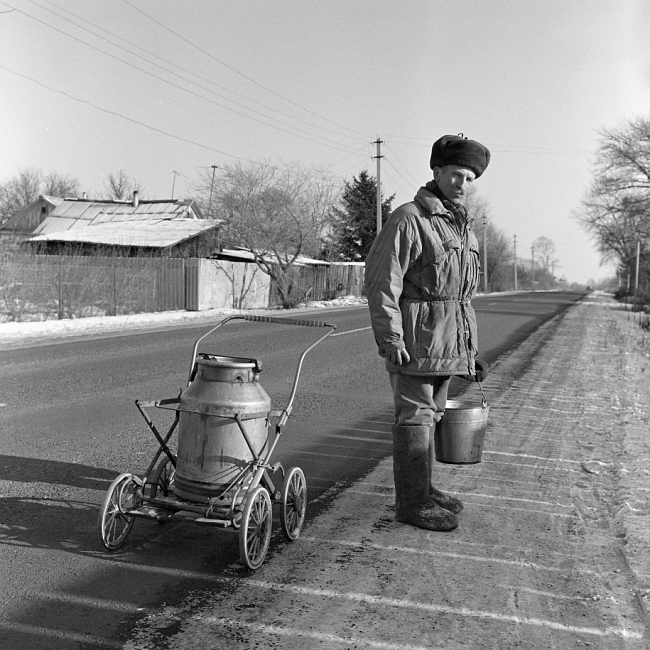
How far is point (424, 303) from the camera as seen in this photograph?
4164 mm

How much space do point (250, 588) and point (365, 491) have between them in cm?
178

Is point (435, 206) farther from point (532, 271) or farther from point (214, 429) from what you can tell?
point (532, 271)

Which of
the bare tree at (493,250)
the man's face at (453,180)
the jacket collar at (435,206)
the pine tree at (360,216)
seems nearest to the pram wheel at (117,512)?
the jacket collar at (435,206)

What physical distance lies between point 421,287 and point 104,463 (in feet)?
9.20

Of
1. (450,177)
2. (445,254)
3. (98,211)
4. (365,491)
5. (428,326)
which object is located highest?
(98,211)

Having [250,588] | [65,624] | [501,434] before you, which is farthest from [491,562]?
[501,434]

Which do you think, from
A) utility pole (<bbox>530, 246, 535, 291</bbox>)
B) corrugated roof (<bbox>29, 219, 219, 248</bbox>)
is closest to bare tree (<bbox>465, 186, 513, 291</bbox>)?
utility pole (<bbox>530, 246, 535, 291</bbox>)

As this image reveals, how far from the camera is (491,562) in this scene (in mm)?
3732

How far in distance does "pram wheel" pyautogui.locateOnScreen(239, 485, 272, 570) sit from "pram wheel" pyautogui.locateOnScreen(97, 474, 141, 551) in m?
0.63

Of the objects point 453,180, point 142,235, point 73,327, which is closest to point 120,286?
point 73,327

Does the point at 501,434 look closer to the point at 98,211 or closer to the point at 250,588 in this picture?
the point at 250,588

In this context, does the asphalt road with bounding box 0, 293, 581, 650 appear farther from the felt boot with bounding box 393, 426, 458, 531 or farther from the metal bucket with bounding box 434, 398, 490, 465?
the metal bucket with bounding box 434, 398, 490, 465

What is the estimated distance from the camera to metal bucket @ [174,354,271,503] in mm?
3686

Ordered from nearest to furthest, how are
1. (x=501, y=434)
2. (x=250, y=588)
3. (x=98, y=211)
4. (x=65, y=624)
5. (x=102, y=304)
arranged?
(x=65, y=624), (x=250, y=588), (x=501, y=434), (x=102, y=304), (x=98, y=211)
